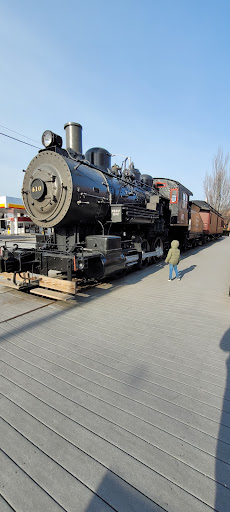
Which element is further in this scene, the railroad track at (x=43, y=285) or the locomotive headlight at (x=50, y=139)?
the locomotive headlight at (x=50, y=139)

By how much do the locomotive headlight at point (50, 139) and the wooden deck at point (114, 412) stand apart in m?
3.31

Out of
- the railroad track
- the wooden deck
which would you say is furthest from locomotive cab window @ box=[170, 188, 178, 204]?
the wooden deck

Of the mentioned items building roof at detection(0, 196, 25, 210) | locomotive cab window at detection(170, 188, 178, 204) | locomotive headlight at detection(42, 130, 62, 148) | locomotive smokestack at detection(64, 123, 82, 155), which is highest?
building roof at detection(0, 196, 25, 210)

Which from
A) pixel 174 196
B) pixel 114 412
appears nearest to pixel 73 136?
pixel 174 196

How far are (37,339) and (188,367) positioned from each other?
192 cm

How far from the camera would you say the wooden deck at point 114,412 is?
1.40 m

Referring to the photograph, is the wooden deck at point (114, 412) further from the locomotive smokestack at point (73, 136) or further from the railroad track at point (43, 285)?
the locomotive smokestack at point (73, 136)

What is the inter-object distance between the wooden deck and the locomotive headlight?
3.31 meters

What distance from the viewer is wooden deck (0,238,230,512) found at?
1.40 metres

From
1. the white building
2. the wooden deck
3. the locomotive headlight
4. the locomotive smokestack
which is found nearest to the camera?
the wooden deck

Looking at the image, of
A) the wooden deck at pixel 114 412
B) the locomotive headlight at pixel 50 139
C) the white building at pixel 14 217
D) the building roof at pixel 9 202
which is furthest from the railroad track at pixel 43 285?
the white building at pixel 14 217

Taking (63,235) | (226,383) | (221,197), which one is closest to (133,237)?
(63,235)

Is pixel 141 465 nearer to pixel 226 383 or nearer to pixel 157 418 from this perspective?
pixel 157 418

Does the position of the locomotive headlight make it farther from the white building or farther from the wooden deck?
the white building
